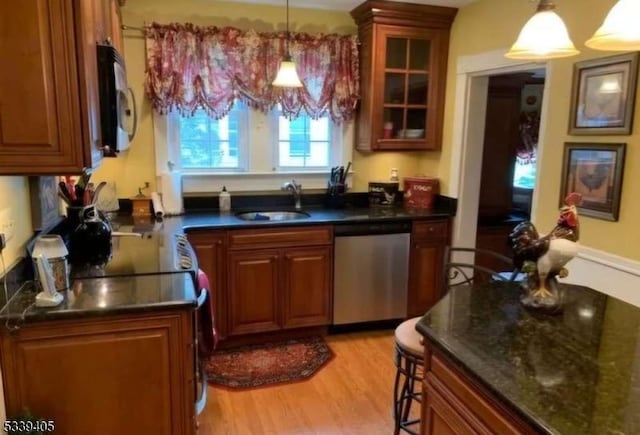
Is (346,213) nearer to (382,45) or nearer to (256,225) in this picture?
(256,225)

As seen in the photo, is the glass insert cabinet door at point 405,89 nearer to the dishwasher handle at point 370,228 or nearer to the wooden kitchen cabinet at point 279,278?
the dishwasher handle at point 370,228

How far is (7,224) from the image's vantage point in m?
1.90

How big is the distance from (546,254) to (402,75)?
7.96ft

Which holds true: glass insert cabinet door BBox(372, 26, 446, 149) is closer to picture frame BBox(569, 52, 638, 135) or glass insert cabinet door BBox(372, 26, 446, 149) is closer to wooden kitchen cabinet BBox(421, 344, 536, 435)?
picture frame BBox(569, 52, 638, 135)

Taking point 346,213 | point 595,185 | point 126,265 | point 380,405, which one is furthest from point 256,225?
point 595,185

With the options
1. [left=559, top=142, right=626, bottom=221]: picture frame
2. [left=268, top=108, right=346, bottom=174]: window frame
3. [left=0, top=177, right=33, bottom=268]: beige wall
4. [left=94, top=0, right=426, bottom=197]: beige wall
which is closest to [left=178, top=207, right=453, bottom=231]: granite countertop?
[left=268, top=108, right=346, bottom=174]: window frame

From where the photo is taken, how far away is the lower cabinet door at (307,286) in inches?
134

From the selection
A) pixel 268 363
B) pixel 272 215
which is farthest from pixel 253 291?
pixel 272 215

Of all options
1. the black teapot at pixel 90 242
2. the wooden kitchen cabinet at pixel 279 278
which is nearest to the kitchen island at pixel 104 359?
the black teapot at pixel 90 242

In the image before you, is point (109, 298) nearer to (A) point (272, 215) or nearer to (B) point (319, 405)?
(B) point (319, 405)

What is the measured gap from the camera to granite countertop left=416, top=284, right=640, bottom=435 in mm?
1122

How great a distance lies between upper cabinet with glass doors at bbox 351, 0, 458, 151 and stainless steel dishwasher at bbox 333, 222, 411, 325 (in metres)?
0.70

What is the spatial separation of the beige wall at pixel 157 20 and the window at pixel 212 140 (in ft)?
0.85

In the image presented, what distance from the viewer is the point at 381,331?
3719mm
